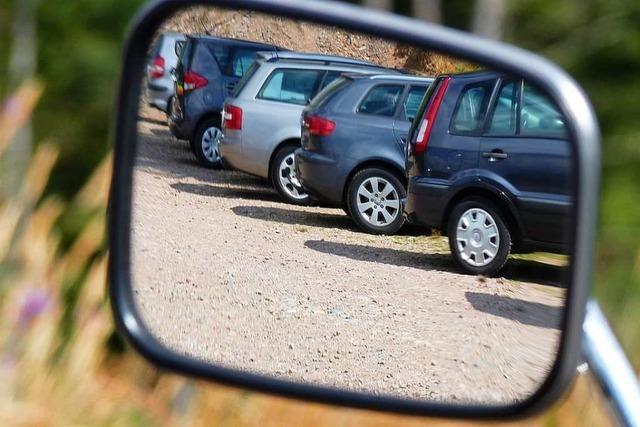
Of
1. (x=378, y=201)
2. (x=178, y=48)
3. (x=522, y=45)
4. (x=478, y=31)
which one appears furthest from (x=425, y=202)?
(x=522, y=45)

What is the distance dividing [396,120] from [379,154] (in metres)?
0.05

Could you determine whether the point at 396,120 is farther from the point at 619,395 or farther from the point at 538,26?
the point at 538,26

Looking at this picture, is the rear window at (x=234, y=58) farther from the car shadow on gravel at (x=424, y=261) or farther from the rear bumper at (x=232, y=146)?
the car shadow on gravel at (x=424, y=261)

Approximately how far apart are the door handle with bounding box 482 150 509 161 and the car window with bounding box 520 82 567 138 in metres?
0.03

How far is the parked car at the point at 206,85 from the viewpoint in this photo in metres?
1.20

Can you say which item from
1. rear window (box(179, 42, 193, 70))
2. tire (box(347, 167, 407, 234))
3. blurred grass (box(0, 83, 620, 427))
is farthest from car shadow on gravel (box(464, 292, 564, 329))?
blurred grass (box(0, 83, 620, 427))

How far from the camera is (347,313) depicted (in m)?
1.16

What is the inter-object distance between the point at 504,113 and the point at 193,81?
15.4 inches

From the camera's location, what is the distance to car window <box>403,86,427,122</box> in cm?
110

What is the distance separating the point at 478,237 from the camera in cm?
108

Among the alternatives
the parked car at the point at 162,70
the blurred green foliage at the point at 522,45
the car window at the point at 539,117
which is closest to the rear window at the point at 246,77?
the parked car at the point at 162,70

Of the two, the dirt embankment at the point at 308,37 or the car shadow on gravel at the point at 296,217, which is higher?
the dirt embankment at the point at 308,37

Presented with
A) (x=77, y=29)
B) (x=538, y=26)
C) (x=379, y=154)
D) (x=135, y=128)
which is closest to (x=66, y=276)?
(x=135, y=128)

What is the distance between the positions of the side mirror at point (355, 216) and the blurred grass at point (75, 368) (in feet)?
4.70
